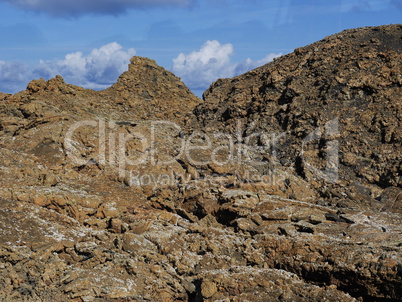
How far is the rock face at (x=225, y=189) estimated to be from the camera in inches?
451

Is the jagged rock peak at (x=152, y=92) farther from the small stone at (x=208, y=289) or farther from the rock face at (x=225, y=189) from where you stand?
the small stone at (x=208, y=289)

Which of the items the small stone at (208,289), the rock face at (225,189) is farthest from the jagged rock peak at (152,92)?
the small stone at (208,289)

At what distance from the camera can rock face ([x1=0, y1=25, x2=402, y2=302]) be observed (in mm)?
11461

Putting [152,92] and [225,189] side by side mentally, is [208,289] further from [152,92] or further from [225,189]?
[152,92]

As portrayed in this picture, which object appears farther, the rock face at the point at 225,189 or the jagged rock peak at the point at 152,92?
the jagged rock peak at the point at 152,92

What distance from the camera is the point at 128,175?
18.7 metres

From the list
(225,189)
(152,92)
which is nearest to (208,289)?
(225,189)

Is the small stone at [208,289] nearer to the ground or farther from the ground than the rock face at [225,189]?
nearer to the ground

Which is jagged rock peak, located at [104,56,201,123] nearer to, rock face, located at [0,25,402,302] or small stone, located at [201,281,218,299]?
rock face, located at [0,25,402,302]

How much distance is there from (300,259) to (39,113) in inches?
695

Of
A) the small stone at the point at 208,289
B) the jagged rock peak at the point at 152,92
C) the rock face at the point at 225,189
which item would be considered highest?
the jagged rock peak at the point at 152,92

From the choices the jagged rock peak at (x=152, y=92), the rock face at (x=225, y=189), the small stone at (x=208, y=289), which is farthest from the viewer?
the jagged rock peak at (x=152, y=92)

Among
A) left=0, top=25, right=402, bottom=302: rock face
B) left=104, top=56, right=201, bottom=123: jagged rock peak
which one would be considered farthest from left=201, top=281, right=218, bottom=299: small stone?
left=104, top=56, right=201, bottom=123: jagged rock peak

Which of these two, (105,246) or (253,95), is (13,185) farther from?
(253,95)
